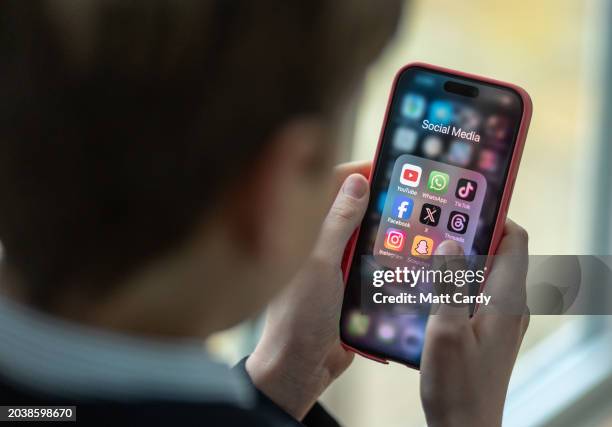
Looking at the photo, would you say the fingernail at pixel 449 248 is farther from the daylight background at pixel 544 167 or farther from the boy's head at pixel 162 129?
the daylight background at pixel 544 167

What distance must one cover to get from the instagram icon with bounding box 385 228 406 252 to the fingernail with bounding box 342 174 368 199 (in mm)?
36

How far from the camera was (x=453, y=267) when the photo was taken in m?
0.61

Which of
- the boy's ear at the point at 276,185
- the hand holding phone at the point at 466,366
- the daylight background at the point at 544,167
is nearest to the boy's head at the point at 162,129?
the boy's ear at the point at 276,185

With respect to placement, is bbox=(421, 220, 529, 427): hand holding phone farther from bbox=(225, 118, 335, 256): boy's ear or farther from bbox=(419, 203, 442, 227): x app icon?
bbox=(225, 118, 335, 256): boy's ear

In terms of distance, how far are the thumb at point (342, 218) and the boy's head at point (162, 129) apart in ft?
0.94

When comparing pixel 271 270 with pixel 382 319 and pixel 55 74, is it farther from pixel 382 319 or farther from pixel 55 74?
pixel 382 319

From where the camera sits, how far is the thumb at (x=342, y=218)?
0.62m

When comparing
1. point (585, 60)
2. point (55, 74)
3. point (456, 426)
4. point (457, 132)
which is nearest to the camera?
point (55, 74)

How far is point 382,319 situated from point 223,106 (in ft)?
1.20

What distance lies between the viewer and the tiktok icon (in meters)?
0.63

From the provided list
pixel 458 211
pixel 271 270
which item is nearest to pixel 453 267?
pixel 458 211

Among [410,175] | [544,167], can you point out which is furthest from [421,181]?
[544,167]

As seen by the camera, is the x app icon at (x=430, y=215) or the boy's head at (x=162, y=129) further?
the x app icon at (x=430, y=215)

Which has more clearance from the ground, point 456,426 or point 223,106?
point 223,106
